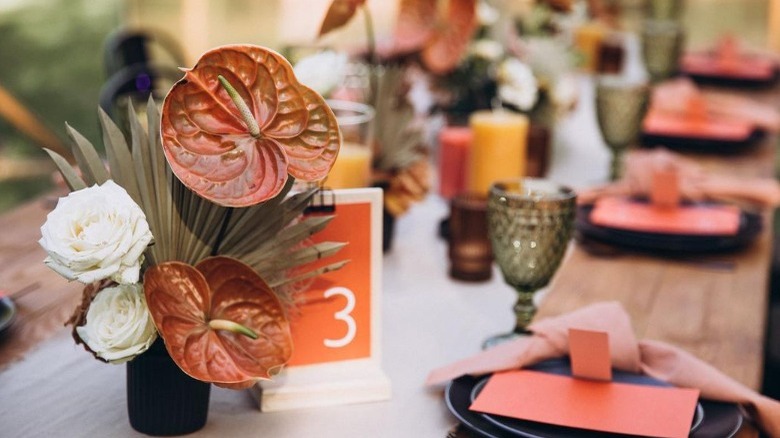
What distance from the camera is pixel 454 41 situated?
6.57 ft

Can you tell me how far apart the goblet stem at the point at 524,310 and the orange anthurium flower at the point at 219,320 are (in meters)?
0.39

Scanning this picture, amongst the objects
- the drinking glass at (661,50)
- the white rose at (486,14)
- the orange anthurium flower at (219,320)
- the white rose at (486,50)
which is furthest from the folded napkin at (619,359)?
the drinking glass at (661,50)

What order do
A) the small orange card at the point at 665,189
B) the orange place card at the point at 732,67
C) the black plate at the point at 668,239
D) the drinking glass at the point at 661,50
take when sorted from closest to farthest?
the black plate at the point at 668,239, the small orange card at the point at 665,189, the drinking glass at the point at 661,50, the orange place card at the point at 732,67

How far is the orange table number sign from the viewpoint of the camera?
3.43ft

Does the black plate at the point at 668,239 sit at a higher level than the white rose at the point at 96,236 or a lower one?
lower

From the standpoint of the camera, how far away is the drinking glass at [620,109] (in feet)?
6.56

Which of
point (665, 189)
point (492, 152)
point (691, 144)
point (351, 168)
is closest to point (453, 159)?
point (492, 152)

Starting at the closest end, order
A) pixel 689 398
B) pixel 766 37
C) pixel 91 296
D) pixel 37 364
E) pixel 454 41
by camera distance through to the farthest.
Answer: pixel 91 296
pixel 689 398
pixel 37 364
pixel 454 41
pixel 766 37

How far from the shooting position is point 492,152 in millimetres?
1769

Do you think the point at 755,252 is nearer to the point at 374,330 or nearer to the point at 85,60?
the point at 374,330

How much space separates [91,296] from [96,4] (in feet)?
19.2

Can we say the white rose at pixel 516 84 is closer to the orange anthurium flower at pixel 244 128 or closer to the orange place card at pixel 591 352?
the orange place card at pixel 591 352

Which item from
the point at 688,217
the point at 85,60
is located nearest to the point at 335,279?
the point at 688,217

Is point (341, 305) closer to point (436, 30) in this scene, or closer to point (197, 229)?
point (197, 229)
